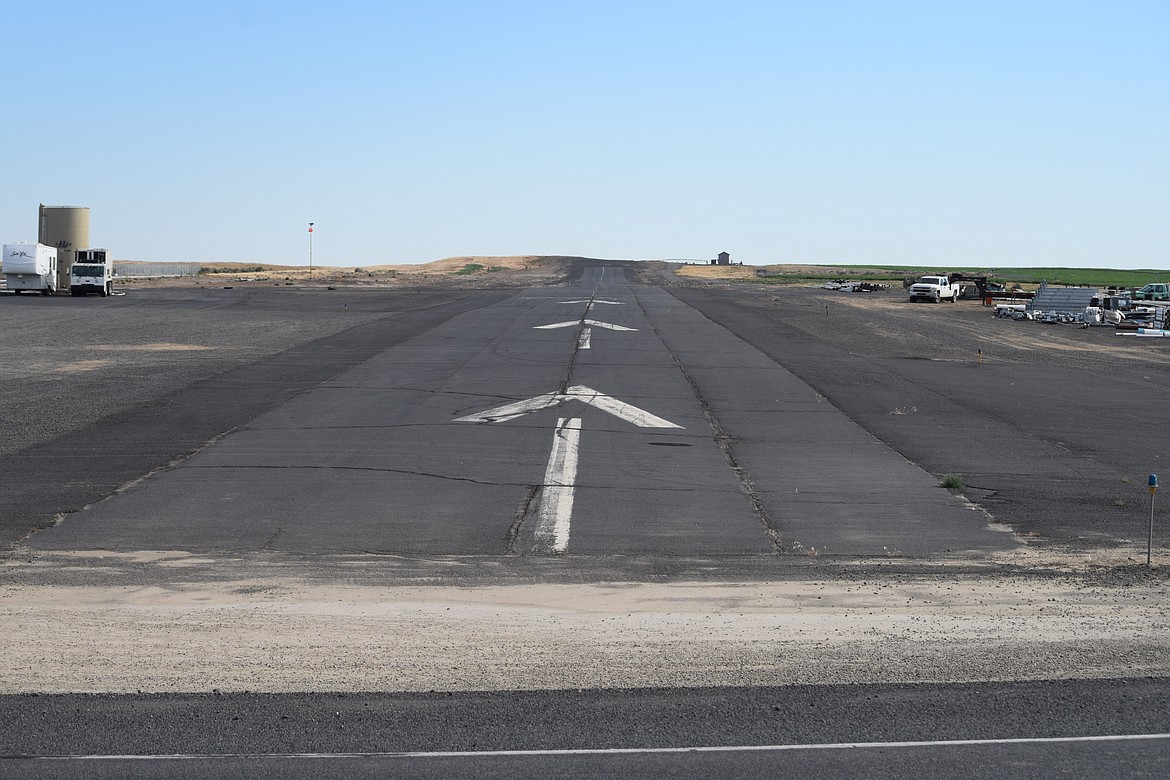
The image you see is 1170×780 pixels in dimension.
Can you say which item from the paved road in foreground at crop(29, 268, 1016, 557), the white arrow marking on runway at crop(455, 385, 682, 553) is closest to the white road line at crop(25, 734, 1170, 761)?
the paved road in foreground at crop(29, 268, 1016, 557)

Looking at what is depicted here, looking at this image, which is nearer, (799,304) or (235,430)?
(235,430)

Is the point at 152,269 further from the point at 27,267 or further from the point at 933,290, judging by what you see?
the point at 933,290

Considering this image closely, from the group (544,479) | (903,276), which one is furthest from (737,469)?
(903,276)

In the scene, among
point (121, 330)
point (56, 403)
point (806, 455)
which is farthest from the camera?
point (121, 330)

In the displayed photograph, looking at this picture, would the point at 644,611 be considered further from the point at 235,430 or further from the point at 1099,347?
the point at 1099,347

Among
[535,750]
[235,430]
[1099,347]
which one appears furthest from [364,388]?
[1099,347]

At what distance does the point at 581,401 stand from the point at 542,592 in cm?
1327

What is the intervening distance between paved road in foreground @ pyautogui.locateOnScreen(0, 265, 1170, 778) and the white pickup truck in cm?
4878

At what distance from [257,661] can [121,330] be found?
3581 centimetres

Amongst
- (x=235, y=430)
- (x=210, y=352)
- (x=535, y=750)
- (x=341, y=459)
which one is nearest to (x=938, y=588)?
(x=535, y=750)

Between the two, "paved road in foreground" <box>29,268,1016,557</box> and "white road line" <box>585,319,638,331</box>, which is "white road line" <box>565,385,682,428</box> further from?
"white road line" <box>585,319,638,331</box>

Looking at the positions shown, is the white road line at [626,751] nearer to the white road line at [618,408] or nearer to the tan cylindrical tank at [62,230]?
the white road line at [618,408]

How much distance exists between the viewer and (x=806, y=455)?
60.7 feet

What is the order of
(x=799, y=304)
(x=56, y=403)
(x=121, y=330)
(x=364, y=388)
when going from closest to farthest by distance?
1. (x=56, y=403)
2. (x=364, y=388)
3. (x=121, y=330)
4. (x=799, y=304)
